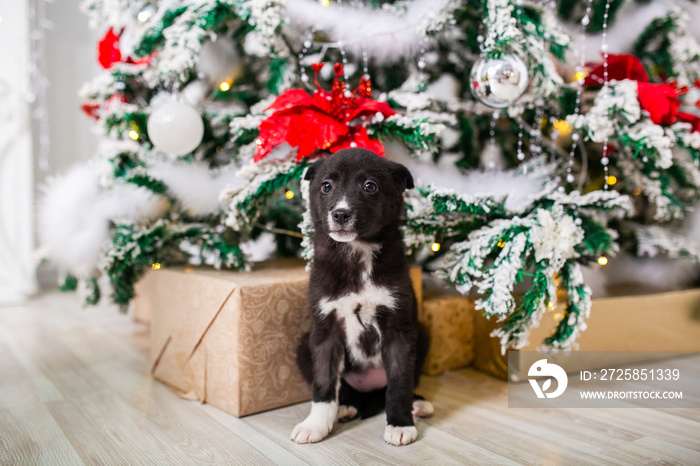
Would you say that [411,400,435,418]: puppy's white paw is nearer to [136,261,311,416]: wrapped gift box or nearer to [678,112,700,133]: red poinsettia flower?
[136,261,311,416]: wrapped gift box

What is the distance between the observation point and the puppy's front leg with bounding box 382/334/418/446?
1.31 meters

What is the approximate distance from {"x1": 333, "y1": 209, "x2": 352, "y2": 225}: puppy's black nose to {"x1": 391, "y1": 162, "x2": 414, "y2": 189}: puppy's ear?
220 millimetres

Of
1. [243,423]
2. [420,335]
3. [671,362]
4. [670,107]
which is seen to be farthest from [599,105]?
[243,423]

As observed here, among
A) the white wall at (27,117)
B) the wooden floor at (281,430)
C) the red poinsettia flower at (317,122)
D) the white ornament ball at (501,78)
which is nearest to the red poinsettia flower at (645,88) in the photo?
the white ornament ball at (501,78)

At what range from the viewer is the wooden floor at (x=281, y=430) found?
125 centimetres

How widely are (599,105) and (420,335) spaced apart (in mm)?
934

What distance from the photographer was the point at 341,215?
4.11ft

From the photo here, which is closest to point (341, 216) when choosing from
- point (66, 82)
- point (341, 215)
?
point (341, 215)

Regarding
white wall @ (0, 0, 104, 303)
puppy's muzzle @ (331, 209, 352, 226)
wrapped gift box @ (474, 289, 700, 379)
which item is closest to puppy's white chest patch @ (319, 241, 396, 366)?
puppy's muzzle @ (331, 209, 352, 226)

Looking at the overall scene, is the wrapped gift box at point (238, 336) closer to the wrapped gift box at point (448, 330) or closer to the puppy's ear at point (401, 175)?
the wrapped gift box at point (448, 330)

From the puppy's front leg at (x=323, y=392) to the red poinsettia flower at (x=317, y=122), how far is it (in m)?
0.57

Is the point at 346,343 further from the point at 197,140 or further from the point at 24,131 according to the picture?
the point at 24,131

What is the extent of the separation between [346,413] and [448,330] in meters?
0.61

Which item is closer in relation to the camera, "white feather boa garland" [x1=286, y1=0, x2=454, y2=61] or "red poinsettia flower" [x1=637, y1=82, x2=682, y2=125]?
"red poinsettia flower" [x1=637, y1=82, x2=682, y2=125]
